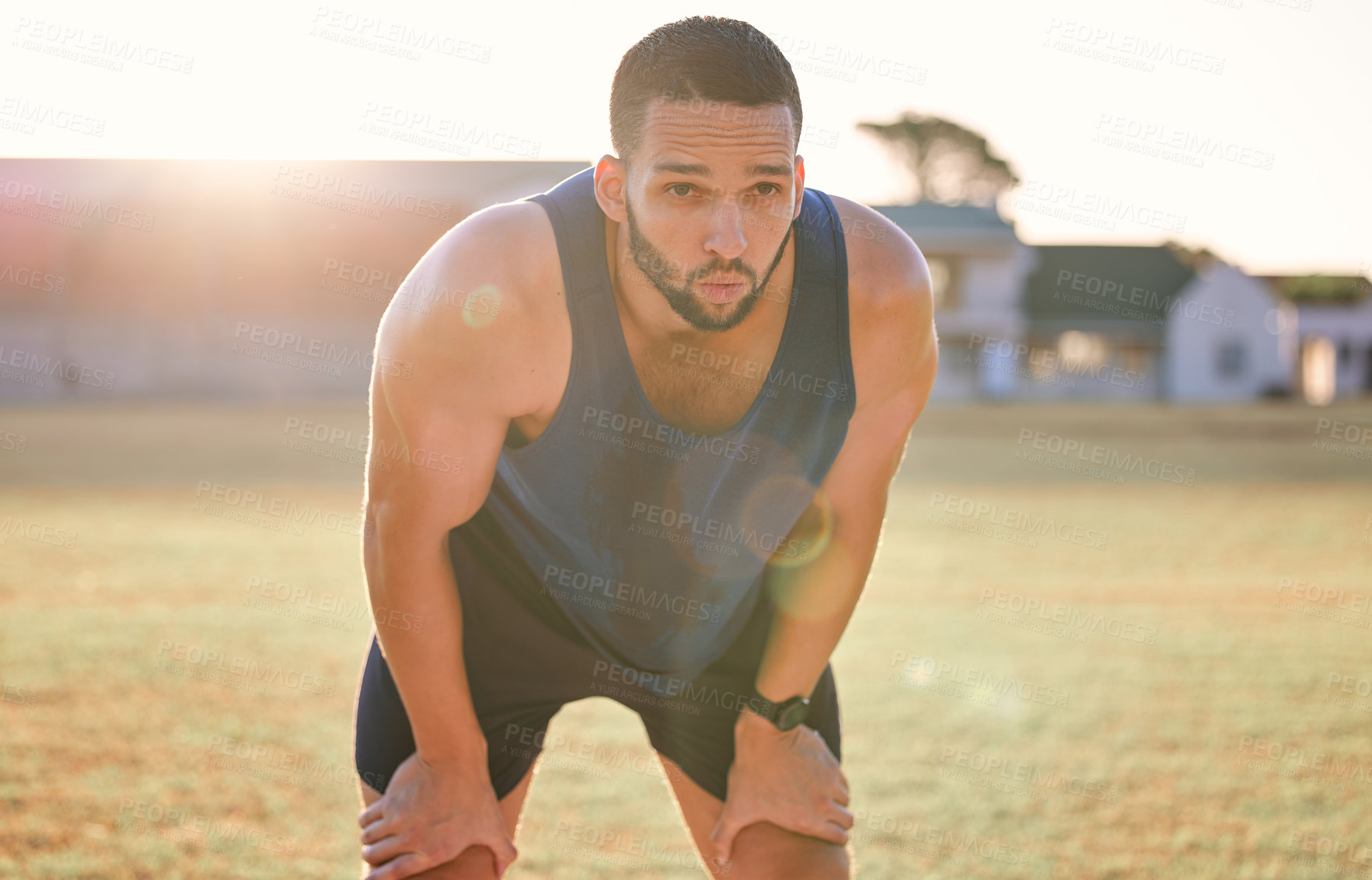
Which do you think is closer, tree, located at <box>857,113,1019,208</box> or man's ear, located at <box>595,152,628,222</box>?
man's ear, located at <box>595,152,628,222</box>

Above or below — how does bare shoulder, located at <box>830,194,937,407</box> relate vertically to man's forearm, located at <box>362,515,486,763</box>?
above

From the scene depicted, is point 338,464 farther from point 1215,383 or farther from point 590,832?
point 1215,383

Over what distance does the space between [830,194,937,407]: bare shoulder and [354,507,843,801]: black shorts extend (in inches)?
28.8

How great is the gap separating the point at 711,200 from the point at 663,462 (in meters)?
0.60

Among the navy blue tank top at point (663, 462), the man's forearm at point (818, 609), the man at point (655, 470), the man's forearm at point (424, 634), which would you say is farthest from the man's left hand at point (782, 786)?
the man's forearm at point (424, 634)

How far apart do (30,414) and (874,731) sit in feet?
83.5

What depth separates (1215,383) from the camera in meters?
42.6

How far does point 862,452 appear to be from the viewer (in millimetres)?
2426

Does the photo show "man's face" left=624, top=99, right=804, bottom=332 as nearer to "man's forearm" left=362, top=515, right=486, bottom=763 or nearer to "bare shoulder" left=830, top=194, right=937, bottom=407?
"bare shoulder" left=830, top=194, right=937, bottom=407

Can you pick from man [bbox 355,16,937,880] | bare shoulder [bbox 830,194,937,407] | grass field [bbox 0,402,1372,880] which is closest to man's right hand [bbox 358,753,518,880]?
man [bbox 355,16,937,880]

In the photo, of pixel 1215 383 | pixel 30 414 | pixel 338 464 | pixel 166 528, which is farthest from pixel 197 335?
pixel 1215 383

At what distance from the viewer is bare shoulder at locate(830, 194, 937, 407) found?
2.30 meters

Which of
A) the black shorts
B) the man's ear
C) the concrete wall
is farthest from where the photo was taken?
the concrete wall

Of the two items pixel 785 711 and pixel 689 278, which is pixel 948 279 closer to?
pixel 785 711
